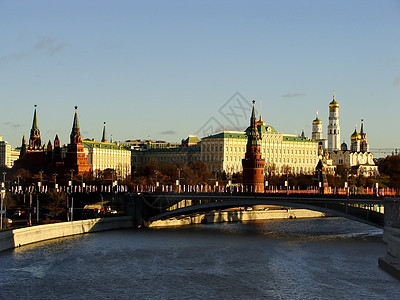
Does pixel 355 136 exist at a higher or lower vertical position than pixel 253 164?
higher

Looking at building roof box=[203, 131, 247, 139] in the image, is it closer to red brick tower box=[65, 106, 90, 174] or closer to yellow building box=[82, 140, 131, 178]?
yellow building box=[82, 140, 131, 178]

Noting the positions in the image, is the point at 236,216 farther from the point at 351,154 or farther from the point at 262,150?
the point at 351,154

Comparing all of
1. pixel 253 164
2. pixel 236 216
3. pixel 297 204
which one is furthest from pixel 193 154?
pixel 297 204

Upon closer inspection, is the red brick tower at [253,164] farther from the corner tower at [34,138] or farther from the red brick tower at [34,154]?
the corner tower at [34,138]

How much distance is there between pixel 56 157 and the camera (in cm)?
12862

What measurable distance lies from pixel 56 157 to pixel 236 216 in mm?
52576

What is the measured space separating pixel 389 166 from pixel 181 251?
113m

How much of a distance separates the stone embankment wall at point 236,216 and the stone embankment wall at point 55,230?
4.46 meters

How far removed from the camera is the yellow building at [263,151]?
5945 inches

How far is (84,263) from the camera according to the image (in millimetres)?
48938

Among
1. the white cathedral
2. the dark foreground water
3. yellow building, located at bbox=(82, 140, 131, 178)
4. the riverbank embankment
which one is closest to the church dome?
the white cathedral

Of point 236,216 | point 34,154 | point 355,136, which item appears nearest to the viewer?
point 236,216

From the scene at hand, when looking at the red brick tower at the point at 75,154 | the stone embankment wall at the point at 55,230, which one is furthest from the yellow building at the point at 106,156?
the stone embankment wall at the point at 55,230

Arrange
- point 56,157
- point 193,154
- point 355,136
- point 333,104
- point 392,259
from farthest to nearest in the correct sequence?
point 333,104 → point 355,136 → point 193,154 → point 56,157 → point 392,259
